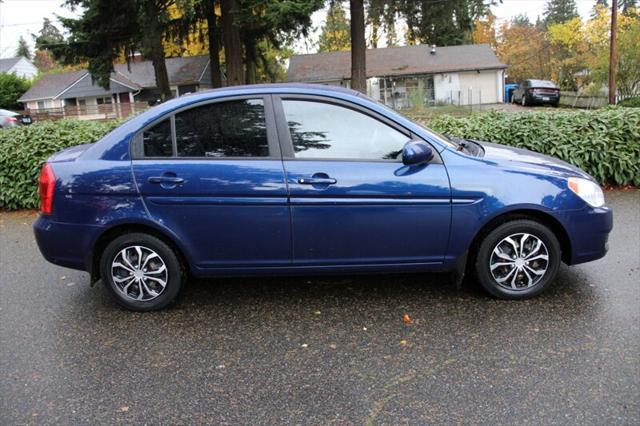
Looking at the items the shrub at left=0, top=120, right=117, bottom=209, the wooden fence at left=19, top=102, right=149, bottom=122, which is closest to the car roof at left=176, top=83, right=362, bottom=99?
the shrub at left=0, top=120, right=117, bottom=209

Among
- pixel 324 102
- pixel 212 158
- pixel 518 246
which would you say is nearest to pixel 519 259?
pixel 518 246

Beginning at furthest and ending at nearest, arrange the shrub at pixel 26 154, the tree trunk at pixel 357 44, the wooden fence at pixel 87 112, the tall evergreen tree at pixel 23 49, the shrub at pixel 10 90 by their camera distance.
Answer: the tall evergreen tree at pixel 23 49
the shrub at pixel 10 90
the wooden fence at pixel 87 112
the tree trunk at pixel 357 44
the shrub at pixel 26 154

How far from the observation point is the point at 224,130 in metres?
4.11

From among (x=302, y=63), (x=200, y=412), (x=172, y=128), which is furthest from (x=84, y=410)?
(x=302, y=63)

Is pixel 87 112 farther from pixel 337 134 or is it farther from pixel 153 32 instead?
pixel 337 134

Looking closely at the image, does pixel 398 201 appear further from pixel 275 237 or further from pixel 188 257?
pixel 188 257

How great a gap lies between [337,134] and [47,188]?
2.21 metres

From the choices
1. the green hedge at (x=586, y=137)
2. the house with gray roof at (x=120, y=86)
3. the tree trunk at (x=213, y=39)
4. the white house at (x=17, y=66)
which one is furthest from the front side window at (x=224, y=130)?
the white house at (x=17, y=66)

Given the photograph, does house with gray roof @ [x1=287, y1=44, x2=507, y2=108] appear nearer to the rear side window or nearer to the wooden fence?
the wooden fence

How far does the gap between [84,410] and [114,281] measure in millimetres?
1331

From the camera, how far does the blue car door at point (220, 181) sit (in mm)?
3980

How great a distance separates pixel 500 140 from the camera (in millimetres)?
7973

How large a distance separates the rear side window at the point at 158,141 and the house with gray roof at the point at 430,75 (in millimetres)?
38752

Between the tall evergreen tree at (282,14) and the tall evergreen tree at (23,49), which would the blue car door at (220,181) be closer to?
the tall evergreen tree at (282,14)
